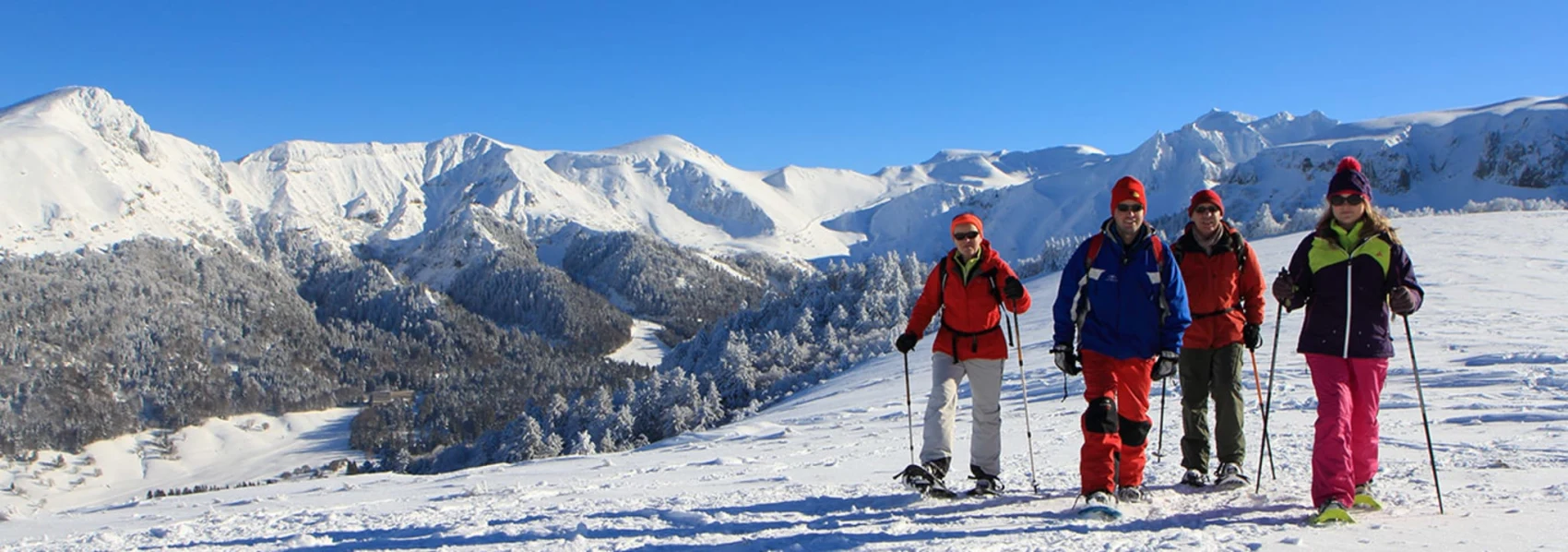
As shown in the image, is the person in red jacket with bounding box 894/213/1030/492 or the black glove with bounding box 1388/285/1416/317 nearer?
the black glove with bounding box 1388/285/1416/317

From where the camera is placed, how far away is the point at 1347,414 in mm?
5551

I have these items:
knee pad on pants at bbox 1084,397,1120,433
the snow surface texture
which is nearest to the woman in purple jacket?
the snow surface texture

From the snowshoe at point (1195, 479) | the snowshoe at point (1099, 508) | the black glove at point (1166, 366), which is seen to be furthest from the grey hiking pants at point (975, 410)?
the snowshoe at point (1195, 479)

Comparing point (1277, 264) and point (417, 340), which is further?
point (417, 340)

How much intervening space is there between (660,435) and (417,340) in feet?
499

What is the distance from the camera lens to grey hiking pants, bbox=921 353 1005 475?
21.9 feet

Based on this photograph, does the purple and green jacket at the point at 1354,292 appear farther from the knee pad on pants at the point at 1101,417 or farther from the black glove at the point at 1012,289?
the black glove at the point at 1012,289

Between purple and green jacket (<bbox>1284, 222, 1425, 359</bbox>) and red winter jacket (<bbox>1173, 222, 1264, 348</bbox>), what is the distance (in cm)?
89

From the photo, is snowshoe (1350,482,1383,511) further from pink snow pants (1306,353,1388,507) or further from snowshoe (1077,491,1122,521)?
snowshoe (1077,491,1122,521)

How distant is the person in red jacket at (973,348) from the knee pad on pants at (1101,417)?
33.2 inches

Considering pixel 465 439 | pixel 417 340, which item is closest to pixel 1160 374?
pixel 465 439

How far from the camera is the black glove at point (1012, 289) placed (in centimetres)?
649

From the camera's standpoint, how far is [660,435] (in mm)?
55750

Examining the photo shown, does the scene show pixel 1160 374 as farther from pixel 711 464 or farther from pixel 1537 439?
pixel 711 464
